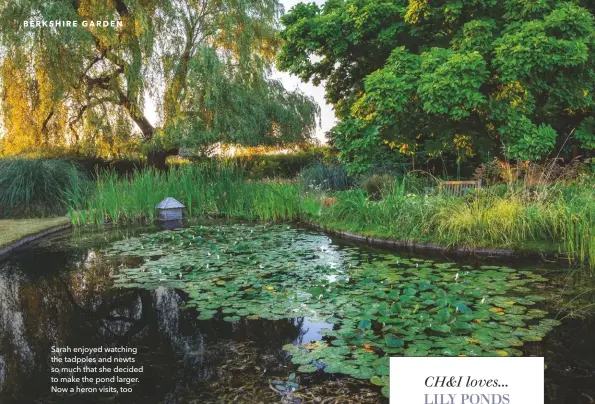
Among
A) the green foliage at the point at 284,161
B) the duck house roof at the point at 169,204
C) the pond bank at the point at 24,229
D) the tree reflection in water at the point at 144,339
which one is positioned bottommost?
the tree reflection in water at the point at 144,339

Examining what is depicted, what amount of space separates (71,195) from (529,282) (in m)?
10.2

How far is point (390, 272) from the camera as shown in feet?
16.4

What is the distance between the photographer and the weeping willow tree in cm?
1340

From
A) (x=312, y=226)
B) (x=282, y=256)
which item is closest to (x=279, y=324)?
(x=282, y=256)

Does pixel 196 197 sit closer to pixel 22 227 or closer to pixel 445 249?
pixel 22 227

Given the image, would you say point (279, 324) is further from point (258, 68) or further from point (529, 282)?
point (258, 68)

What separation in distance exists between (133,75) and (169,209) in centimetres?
590

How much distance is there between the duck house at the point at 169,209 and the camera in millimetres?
10031

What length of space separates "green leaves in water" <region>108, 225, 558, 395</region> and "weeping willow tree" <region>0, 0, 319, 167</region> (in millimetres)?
7595

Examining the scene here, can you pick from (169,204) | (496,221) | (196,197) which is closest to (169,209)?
(169,204)

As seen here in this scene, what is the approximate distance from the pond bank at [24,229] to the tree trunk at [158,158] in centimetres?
565

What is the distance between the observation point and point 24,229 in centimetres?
834

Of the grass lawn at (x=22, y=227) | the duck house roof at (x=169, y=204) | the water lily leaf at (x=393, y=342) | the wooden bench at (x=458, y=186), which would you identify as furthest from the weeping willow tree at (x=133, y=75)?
the water lily leaf at (x=393, y=342)

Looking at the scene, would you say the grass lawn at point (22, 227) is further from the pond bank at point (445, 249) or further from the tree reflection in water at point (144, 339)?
the pond bank at point (445, 249)
